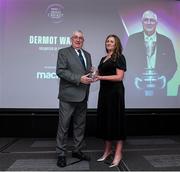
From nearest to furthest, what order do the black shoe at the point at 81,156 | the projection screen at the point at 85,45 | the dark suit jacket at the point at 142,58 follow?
the black shoe at the point at 81,156 < the projection screen at the point at 85,45 < the dark suit jacket at the point at 142,58

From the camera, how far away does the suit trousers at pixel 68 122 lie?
136 inches

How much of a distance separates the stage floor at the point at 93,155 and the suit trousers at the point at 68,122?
0.68 ft

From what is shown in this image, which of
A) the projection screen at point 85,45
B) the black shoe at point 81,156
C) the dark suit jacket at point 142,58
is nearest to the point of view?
the black shoe at point 81,156

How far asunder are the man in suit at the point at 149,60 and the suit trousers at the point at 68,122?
177cm

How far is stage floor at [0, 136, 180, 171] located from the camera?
335 centimetres

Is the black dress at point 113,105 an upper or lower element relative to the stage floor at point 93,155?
upper

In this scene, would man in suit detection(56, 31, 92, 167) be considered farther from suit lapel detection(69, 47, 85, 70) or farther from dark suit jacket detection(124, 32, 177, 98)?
dark suit jacket detection(124, 32, 177, 98)

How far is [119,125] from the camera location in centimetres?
341

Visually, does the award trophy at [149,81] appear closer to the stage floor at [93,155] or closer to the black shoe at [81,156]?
the stage floor at [93,155]

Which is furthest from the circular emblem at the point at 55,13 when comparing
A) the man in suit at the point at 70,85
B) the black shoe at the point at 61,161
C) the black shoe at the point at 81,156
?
the black shoe at the point at 61,161

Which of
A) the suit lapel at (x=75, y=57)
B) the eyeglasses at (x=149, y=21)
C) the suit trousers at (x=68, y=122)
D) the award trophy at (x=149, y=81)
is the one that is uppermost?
the eyeglasses at (x=149, y=21)

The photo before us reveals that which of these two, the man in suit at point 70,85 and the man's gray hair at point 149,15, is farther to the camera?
the man's gray hair at point 149,15

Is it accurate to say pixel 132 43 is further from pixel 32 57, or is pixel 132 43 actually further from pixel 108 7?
pixel 32 57

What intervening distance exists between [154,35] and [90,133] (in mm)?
1933
